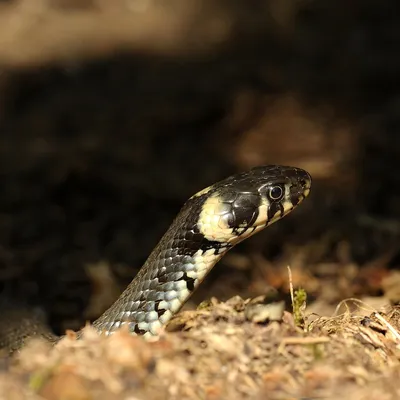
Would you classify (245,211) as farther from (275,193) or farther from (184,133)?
(184,133)

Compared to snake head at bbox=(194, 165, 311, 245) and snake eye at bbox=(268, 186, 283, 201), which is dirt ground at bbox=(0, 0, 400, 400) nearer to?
snake head at bbox=(194, 165, 311, 245)

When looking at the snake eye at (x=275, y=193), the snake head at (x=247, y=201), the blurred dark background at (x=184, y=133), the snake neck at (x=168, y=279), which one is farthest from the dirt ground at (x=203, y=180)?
the snake eye at (x=275, y=193)

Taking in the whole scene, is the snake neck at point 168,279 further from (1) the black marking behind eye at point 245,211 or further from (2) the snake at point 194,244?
(1) the black marking behind eye at point 245,211

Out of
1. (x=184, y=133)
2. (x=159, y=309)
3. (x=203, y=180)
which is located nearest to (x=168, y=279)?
(x=159, y=309)

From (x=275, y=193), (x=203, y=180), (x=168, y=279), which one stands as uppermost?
(x=203, y=180)

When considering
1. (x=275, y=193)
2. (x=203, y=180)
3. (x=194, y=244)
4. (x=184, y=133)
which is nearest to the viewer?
(x=194, y=244)

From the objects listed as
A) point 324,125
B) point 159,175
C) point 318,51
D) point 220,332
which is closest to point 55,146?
point 159,175

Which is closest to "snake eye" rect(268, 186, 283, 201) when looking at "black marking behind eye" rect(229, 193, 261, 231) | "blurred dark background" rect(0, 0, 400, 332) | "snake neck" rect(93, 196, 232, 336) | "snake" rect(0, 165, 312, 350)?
"snake" rect(0, 165, 312, 350)
